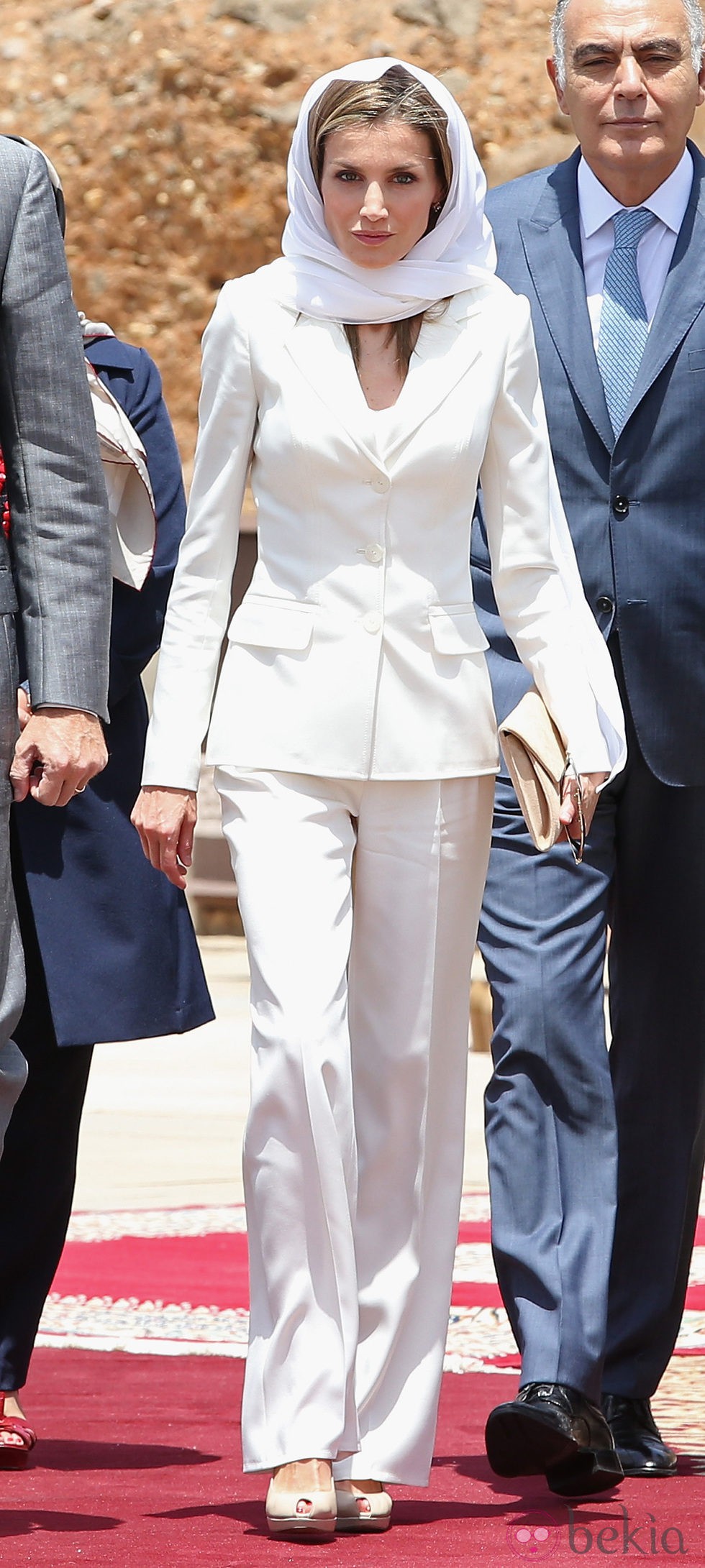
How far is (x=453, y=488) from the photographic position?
3246 millimetres

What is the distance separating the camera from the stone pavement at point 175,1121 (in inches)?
269

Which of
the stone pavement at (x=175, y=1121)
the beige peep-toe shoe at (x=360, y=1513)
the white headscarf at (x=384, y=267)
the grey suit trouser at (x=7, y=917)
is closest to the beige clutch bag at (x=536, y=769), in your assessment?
the white headscarf at (x=384, y=267)

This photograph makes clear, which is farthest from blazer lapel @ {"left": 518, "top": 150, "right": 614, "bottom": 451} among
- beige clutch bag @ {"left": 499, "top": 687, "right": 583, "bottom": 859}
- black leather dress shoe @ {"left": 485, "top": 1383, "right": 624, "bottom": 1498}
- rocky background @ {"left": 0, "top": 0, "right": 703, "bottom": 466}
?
rocky background @ {"left": 0, "top": 0, "right": 703, "bottom": 466}

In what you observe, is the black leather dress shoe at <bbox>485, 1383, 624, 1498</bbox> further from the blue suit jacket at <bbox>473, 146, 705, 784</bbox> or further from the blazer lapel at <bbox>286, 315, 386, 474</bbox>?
the blazer lapel at <bbox>286, 315, 386, 474</bbox>

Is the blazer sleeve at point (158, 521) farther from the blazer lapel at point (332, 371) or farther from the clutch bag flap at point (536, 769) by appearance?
the clutch bag flap at point (536, 769)

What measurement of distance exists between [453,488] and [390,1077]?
0.75 metres

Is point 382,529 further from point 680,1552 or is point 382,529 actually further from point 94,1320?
point 94,1320

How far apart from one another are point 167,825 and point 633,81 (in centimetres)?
132

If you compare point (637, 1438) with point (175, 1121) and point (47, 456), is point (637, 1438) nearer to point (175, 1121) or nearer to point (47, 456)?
point (47, 456)

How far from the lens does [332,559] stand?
3.21 m

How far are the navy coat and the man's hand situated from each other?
0.78 meters

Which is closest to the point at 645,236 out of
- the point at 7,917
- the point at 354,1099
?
the point at 354,1099

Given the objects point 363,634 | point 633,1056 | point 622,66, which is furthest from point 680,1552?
point 622,66

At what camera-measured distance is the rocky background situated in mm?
14523
